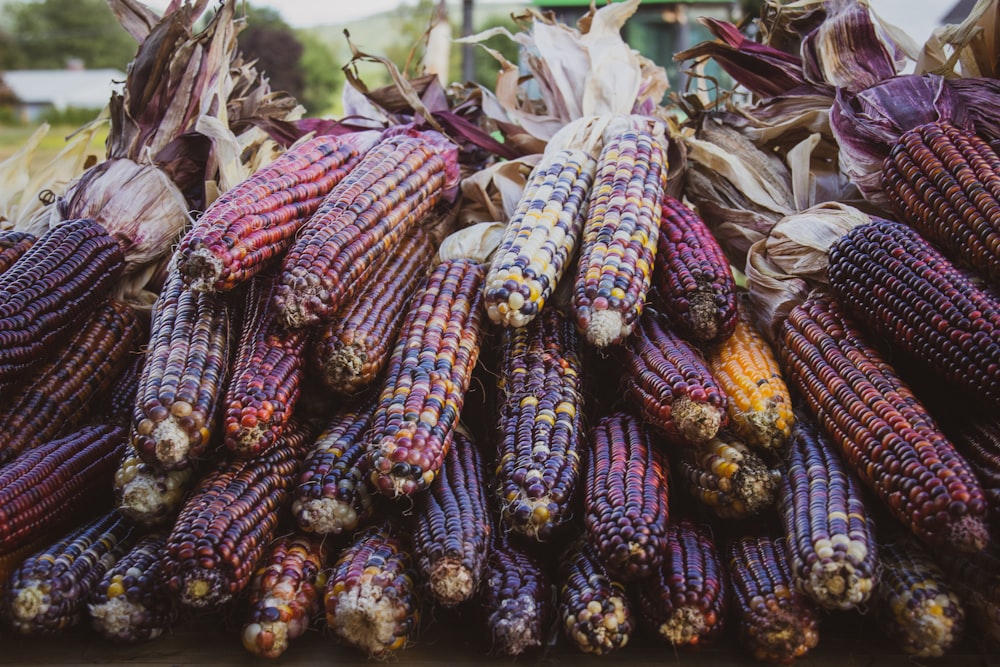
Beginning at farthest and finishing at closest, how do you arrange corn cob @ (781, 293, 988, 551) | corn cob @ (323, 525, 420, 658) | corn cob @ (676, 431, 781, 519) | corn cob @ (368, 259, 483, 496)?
corn cob @ (676, 431, 781, 519), corn cob @ (368, 259, 483, 496), corn cob @ (323, 525, 420, 658), corn cob @ (781, 293, 988, 551)

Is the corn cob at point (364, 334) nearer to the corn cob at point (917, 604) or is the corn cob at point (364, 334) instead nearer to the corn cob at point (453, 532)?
the corn cob at point (453, 532)

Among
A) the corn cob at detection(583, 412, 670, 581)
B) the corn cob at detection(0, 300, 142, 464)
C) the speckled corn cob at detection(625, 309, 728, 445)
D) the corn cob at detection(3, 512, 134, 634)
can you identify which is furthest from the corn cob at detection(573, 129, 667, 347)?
the corn cob at detection(0, 300, 142, 464)

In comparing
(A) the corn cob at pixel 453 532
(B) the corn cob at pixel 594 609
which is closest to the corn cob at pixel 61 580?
(A) the corn cob at pixel 453 532

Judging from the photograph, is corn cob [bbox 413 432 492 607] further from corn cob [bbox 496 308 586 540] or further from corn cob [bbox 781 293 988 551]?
corn cob [bbox 781 293 988 551]

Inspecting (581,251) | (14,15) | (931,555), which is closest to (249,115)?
(581,251)

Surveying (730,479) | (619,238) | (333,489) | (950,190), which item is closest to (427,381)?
(333,489)

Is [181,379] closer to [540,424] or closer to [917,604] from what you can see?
[540,424]
